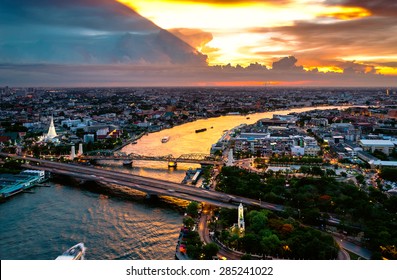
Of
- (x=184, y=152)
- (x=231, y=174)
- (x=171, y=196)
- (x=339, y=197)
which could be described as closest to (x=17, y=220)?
(x=171, y=196)

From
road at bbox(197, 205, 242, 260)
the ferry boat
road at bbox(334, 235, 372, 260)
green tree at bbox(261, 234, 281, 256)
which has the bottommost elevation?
the ferry boat

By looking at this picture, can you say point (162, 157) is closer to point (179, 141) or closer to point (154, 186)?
point (154, 186)

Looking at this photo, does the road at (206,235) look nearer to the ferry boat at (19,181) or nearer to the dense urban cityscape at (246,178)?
the dense urban cityscape at (246,178)

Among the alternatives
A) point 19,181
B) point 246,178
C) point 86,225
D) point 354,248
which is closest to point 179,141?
point 246,178

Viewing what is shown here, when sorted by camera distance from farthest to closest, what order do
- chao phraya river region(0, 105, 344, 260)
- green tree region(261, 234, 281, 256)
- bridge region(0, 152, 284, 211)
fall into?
1. bridge region(0, 152, 284, 211)
2. chao phraya river region(0, 105, 344, 260)
3. green tree region(261, 234, 281, 256)

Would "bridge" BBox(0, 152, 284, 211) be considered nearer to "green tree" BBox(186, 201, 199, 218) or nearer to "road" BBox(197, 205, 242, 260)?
"road" BBox(197, 205, 242, 260)

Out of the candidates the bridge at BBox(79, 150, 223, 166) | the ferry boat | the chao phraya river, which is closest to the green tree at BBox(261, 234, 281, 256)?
the chao phraya river
